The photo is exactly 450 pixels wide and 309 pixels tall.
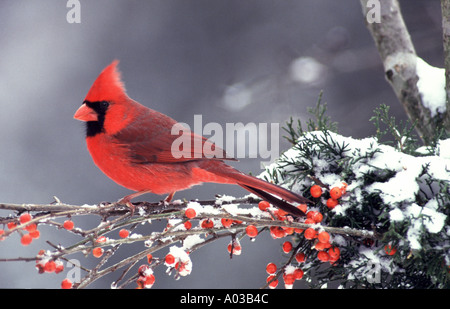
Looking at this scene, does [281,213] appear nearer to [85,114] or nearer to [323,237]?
[323,237]

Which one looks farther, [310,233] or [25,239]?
[310,233]

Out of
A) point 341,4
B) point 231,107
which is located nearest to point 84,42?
point 231,107

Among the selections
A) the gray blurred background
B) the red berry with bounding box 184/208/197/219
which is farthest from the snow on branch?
the gray blurred background

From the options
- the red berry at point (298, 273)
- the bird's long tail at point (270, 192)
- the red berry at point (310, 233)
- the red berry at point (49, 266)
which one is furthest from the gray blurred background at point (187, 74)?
the red berry at point (49, 266)

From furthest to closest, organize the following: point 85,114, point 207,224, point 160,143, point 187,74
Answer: point 187,74 < point 160,143 < point 85,114 < point 207,224

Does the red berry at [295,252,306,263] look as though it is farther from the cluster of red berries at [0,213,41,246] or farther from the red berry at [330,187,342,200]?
the cluster of red berries at [0,213,41,246]

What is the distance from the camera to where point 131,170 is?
1359mm

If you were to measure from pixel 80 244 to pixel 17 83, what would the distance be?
1.99 metres

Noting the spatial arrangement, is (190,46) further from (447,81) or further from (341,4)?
(447,81)

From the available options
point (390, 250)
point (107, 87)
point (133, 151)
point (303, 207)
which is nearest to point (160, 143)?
point (133, 151)

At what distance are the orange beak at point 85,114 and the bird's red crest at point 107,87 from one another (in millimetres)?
29

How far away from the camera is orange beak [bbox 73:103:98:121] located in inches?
50.3

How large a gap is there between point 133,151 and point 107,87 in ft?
0.60

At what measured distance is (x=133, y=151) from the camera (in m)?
1.37
